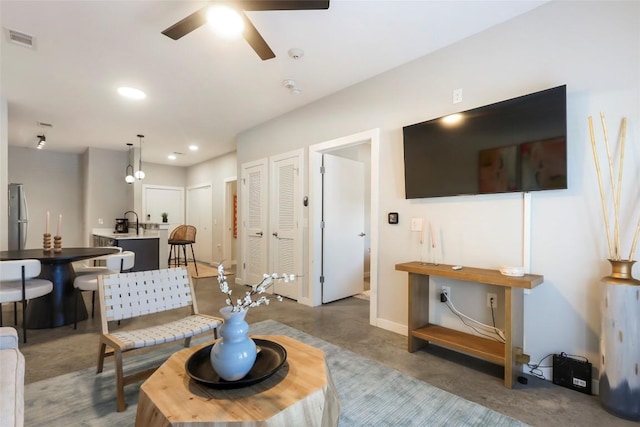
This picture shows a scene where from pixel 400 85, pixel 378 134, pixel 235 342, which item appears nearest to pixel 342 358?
pixel 235 342

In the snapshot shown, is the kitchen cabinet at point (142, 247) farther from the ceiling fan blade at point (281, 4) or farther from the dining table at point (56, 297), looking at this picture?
the ceiling fan blade at point (281, 4)

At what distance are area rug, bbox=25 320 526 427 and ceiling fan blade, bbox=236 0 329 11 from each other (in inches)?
92.4

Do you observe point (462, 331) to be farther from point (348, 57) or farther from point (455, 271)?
point (348, 57)

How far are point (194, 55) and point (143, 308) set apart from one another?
2.23 meters

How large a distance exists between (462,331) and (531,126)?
5.52 ft

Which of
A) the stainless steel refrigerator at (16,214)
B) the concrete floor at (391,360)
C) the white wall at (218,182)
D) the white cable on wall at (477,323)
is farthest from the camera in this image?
the white wall at (218,182)

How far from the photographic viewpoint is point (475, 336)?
2451mm

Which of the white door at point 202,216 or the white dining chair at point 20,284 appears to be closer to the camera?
the white dining chair at point 20,284

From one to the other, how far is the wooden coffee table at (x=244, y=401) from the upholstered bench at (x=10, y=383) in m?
0.37

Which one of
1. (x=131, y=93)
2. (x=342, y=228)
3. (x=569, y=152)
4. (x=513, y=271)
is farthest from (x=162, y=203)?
(x=569, y=152)

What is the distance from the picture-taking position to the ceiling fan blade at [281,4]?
67.9 inches

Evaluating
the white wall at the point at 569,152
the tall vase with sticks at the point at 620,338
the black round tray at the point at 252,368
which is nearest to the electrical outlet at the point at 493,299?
the white wall at the point at 569,152

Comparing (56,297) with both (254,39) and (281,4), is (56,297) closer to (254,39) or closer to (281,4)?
(254,39)

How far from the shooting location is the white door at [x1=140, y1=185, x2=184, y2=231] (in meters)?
7.52
